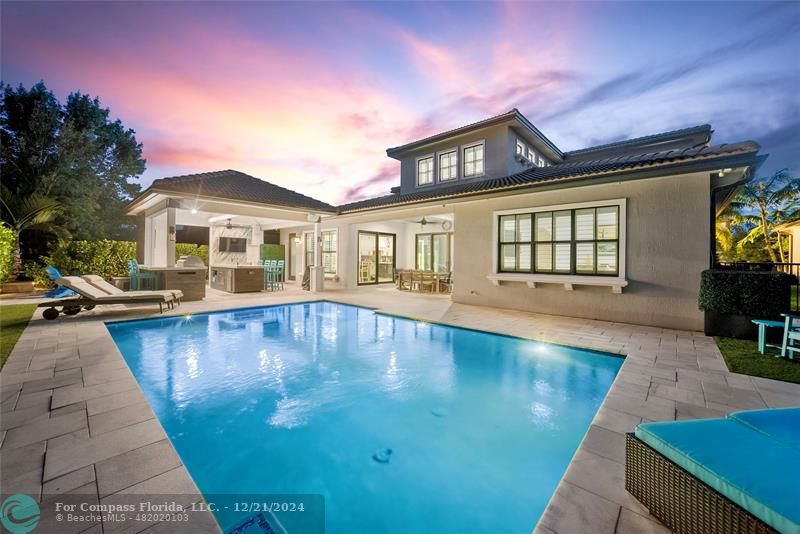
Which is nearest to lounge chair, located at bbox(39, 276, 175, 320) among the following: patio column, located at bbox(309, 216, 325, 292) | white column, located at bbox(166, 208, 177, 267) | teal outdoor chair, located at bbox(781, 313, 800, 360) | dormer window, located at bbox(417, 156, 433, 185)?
white column, located at bbox(166, 208, 177, 267)

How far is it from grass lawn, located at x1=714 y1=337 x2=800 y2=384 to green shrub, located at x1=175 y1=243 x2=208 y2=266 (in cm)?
1924

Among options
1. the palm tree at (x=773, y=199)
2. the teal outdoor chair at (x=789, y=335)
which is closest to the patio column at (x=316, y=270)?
the teal outdoor chair at (x=789, y=335)

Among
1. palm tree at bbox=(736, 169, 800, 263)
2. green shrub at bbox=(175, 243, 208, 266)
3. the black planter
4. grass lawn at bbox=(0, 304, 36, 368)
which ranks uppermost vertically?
palm tree at bbox=(736, 169, 800, 263)

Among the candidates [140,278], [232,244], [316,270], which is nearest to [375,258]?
[316,270]

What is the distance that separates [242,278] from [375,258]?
19.0ft

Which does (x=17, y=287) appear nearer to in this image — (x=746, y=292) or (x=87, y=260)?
(x=87, y=260)

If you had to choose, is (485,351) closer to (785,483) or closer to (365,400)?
(365,400)

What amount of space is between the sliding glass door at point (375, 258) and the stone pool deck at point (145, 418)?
9.80m

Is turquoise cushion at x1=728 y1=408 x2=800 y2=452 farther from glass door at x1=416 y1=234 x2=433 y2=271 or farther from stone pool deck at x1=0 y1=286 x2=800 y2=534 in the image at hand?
glass door at x1=416 y1=234 x2=433 y2=271

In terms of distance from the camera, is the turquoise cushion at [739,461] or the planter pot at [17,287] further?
the planter pot at [17,287]

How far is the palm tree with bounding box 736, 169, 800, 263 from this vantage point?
1773 cm

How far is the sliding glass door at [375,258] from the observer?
14820 millimetres

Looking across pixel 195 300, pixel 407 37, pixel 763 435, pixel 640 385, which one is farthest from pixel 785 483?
pixel 195 300

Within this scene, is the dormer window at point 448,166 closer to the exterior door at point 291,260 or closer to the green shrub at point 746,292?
the green shrub at point 746,292
